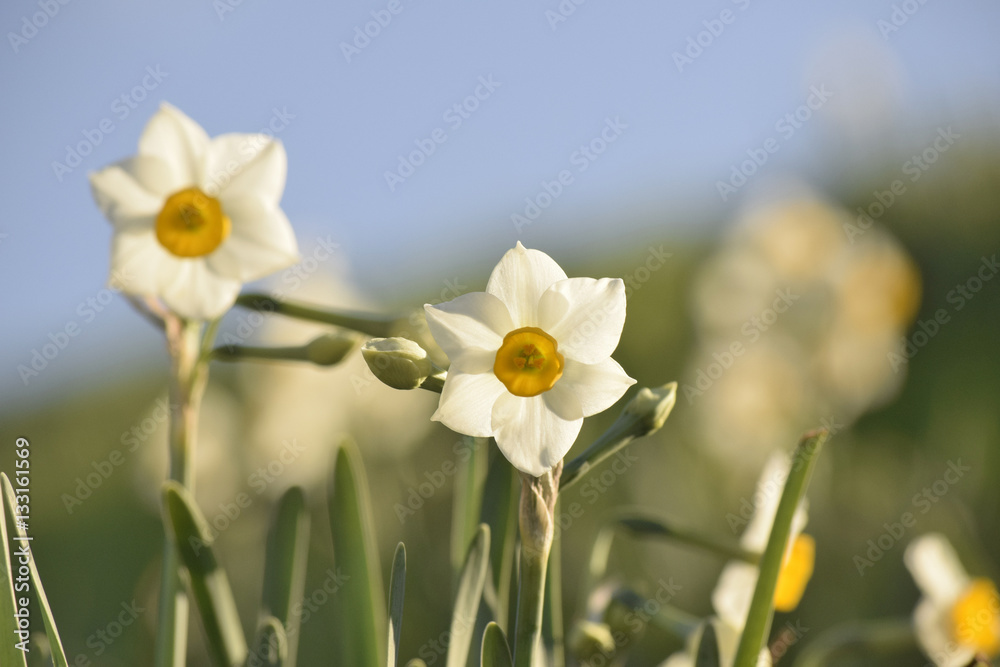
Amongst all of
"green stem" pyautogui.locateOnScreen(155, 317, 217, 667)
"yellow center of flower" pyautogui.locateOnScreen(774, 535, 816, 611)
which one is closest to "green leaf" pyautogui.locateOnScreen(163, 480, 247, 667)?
"green stem" pyautogui.locateOnScreen(155, 317, 217, 667)

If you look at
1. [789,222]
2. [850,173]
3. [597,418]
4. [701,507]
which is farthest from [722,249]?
[701,507]

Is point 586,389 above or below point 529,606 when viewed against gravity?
above

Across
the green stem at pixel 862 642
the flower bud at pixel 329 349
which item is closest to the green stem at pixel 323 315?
the flower bud at pixel 329 349

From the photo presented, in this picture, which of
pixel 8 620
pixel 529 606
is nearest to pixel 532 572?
pixel 529 606

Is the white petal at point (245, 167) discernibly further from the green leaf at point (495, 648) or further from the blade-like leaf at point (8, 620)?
the green leaf at point (495, 648)

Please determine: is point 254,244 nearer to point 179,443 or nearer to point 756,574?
point 179,443
